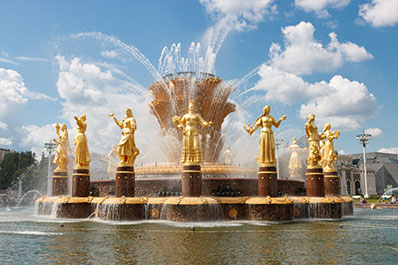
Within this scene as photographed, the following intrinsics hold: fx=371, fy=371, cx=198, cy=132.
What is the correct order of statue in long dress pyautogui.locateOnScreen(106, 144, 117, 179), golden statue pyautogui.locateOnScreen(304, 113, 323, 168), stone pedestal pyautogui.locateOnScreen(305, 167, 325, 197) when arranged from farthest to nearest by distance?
1. statue in long dress pyautogui.locateOnScreen(106, 144, 117, 179)
2. golden statue pyautogui.locateOnScreen(304, 113, 323, 168)
3. stone pedestal pyautogui.locateOnScreen(305, 167, 325, 197)

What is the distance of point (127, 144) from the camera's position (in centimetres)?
1897

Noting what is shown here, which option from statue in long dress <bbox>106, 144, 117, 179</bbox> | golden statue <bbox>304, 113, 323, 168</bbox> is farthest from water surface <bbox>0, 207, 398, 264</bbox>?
statue in long dress <bbox>106, 144, 117, 179</bbox>

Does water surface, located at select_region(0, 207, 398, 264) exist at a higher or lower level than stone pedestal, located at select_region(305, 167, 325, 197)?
lower

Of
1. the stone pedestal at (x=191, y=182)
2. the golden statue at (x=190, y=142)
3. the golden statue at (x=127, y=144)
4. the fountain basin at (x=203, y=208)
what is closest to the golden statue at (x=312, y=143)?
the fountain basin at (x=203, y=208)

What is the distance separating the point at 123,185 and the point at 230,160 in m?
11.6

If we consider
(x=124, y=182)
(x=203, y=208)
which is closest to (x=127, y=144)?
(x=124, y=182)

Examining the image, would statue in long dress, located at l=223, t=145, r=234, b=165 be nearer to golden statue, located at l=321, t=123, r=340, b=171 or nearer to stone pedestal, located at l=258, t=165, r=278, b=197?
golden statue, located at l=321, t=123, r=340, b=171

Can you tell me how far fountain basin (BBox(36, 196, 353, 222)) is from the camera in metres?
16.6

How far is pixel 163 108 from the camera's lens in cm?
2552

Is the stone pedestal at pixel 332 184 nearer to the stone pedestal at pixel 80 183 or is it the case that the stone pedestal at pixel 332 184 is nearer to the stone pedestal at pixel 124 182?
the stone pedestal at pixel 124 182

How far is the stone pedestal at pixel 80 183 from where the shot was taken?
20094mm

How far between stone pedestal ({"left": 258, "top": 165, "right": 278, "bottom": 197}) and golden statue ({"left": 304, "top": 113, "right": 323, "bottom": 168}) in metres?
3.53

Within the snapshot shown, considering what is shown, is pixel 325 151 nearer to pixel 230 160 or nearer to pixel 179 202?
pixel 230 160

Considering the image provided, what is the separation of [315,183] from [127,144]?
10.2m
